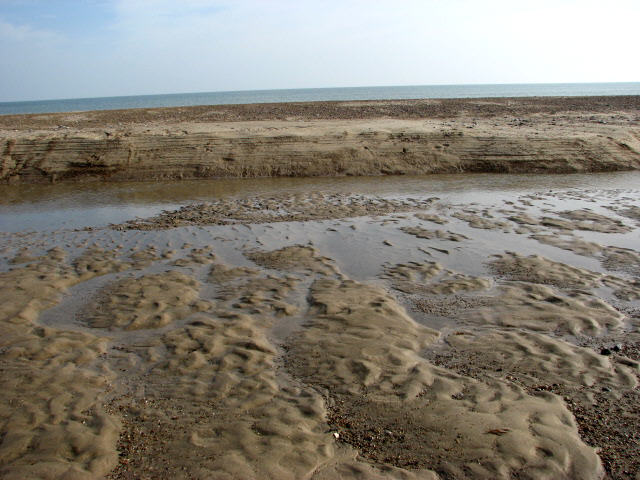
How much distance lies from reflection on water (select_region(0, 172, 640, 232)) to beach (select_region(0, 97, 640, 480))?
0.40ft

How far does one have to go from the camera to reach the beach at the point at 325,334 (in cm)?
279

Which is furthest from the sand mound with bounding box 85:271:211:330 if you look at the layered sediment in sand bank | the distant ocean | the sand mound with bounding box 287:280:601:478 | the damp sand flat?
the distant ocean

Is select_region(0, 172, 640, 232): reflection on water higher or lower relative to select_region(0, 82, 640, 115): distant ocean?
lower

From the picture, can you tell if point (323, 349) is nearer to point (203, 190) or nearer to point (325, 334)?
point (325, 334)

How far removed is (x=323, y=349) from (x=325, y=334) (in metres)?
0.27

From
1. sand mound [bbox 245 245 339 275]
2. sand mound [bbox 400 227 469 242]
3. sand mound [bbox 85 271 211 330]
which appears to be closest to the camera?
sand mound [bbox 85 271 211 330]

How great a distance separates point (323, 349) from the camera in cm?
395

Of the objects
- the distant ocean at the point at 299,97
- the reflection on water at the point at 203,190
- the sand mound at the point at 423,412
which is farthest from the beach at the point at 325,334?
the distant ocean at the point at 299,97

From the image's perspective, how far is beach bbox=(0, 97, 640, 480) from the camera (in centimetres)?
279

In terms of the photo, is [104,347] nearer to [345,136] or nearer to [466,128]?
[345,136]

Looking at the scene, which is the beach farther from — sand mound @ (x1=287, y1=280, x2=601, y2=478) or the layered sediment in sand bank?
the layered sediment in sand bank

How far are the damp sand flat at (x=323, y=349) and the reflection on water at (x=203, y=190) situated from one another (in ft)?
3.97

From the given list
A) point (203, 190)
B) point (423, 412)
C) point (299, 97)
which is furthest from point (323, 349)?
point (299, 97)

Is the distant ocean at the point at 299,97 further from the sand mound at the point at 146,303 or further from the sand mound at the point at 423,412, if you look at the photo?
the sand mound at the point at 423,412
